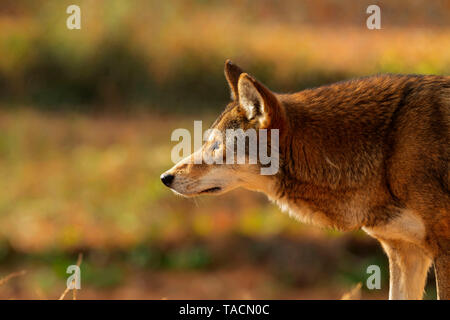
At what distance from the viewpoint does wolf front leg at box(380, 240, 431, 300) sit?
4.52 m

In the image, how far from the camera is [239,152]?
4398 millimetres

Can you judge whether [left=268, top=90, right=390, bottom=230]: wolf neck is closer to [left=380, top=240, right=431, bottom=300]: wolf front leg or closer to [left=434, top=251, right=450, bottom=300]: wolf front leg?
[left=380, top=240, right=431, bottom=300]: wolf front leg

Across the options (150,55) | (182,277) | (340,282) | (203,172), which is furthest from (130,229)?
(203,172)

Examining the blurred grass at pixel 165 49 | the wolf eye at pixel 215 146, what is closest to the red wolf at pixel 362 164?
the wolf eye at pixel 215 146

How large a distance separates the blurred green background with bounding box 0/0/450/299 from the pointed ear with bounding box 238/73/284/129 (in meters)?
5.61

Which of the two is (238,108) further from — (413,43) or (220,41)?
(220,41)

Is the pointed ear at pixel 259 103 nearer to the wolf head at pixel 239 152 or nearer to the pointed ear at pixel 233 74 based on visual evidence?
the wolf head at pixel 239 152

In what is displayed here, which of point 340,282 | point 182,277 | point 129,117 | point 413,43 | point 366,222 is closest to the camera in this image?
point 366,222

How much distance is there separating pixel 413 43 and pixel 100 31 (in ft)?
18.3

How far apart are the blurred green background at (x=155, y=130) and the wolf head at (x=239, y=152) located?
5.48m

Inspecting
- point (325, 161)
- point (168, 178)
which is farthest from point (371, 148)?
point (168, 178)

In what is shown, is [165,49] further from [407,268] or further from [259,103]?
[407,268]

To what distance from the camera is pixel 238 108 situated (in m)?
4.44

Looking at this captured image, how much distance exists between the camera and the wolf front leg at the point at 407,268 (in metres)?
4.52
